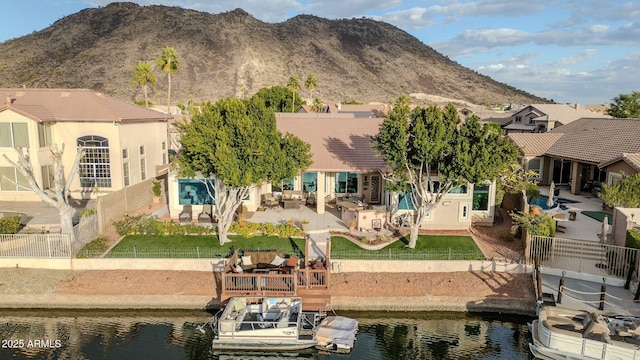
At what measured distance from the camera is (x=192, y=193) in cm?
2603

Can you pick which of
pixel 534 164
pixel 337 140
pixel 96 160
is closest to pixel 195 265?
pixel 337 140

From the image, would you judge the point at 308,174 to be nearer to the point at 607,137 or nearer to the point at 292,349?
the point at 292,349

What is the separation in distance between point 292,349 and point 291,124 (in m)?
18.3

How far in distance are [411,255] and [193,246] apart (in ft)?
34.9

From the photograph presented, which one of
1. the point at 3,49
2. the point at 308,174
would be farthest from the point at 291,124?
the point at 3,49

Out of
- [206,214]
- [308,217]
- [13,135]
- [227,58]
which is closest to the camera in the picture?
[206,214]

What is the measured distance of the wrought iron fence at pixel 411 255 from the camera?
20344 millimetres

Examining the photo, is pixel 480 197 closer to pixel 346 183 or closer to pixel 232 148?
pixel 346 183

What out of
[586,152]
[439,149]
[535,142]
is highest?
[439,149]

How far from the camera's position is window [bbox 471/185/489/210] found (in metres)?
A: 24.7

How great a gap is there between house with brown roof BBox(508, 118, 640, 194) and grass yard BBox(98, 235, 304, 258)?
2150 centimetres

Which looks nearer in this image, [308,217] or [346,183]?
[308,217]

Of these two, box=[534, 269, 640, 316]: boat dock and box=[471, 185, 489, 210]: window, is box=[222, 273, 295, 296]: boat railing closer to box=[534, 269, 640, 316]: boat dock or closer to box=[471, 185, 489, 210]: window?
box=[534, 269, 640, 316]: boat dock

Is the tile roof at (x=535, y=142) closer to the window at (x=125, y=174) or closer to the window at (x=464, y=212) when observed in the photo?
the window at (x=464, y=212)
